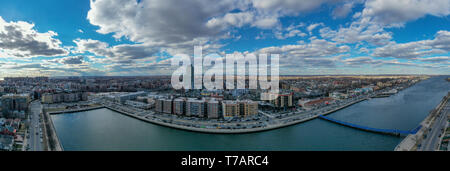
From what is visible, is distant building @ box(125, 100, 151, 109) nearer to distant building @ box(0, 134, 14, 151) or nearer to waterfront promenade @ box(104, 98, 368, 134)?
waterfront promenade @ box(104, 98, 368, 134)

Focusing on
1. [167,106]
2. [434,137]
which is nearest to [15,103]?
[167,106]

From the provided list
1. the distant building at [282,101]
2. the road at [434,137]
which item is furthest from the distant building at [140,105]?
the road at [434,137]

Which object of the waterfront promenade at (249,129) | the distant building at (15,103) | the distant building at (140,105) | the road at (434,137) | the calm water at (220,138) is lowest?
the calm water at (220,138)

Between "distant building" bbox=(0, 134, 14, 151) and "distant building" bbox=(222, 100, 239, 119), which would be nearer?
"distant building" bbox=(0, 134, 14, 151)

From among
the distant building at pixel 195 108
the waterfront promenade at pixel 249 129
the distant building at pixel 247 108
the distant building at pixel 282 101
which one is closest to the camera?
the waterfront promenade at pixel 249 129

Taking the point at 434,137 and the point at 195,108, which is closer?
the point at 434,137

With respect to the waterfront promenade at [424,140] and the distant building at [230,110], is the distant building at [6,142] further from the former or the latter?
the waterfront promenade at [424,140]

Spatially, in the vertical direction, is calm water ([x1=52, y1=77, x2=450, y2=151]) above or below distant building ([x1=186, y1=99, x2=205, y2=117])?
below

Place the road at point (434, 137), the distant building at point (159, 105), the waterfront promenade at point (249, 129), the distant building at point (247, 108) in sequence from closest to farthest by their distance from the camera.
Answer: the road at point (434, 137) → the waterfront promenade at point (249, 129) → the distant building at point (247, 108) → the distant building at point (159, 105)

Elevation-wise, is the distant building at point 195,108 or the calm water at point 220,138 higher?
the distant building at point 195,108

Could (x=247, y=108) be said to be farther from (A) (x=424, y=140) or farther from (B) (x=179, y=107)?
(A) (x=424, y=140)

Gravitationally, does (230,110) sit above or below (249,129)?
above

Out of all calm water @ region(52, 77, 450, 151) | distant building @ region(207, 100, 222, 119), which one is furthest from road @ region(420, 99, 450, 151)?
distant building @ region(207, 100, 222, 119)
